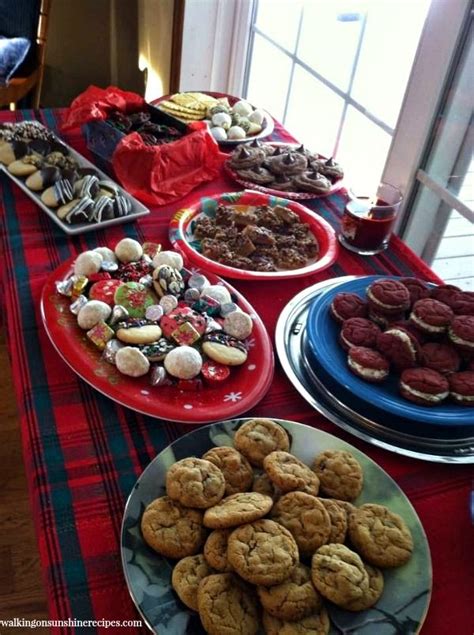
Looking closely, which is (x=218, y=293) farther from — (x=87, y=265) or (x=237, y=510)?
(x=237, y=510)

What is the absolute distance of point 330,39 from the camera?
168 cm

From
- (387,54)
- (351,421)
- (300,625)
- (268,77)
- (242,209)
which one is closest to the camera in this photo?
(300,625)

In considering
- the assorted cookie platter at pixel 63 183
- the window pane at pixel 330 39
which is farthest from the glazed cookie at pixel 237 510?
the window pane at pixel 330 39

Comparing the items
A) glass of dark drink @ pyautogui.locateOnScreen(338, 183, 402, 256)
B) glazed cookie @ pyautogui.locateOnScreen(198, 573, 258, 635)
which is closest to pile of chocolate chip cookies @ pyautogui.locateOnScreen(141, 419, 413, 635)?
glazed cookie @ pyautogui.locateOnScreen(198, 573, 258, 635)

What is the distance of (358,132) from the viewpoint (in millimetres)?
1614

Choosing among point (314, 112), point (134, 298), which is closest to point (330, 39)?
point (314, 112)

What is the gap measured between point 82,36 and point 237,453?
9.94 ft

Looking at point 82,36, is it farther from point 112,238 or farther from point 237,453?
point 237,453

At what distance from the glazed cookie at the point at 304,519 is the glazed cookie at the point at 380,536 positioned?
4 centimetres

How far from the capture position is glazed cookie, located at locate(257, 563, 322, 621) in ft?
1.64

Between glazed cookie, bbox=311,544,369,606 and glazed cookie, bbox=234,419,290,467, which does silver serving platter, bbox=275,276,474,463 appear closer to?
glazed cookie, bbox=234,419,290,467

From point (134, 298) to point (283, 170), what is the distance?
1.89ft

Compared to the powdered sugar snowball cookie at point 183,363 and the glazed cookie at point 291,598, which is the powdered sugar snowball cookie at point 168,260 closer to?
the powdered sugar snowball cookie at point 183,363

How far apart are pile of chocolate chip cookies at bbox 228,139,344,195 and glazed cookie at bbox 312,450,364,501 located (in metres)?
0.76
